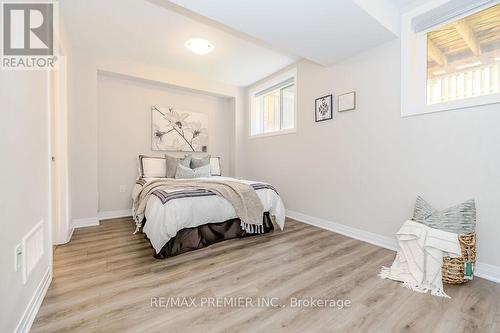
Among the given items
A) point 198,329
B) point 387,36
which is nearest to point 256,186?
point 198,329

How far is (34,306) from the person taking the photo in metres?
1.27

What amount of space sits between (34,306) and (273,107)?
3.92 metres

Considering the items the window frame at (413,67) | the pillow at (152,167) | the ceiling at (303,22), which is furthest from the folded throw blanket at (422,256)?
the pillow at (152,167)

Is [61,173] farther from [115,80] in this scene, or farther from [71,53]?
[115,80]

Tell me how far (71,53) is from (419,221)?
440 centimetres

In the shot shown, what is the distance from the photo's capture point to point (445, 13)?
6.52 ft

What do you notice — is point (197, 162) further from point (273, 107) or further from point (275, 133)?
point (273, 107)

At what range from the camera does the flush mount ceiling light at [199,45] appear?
2764 millimetres

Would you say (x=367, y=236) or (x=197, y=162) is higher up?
(x=197, y=162)

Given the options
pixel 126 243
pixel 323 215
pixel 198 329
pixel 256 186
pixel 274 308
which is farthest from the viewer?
pixel 323 215

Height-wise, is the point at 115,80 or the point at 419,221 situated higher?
the point at 115,80
